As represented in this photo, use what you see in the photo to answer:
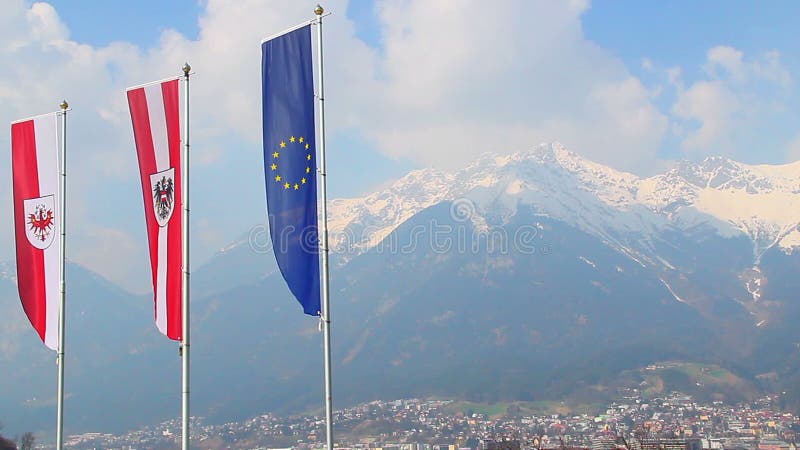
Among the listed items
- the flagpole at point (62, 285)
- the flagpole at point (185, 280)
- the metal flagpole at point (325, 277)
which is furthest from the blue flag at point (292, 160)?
the flagpole at point (62, 285)

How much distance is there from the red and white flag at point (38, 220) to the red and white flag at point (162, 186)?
371 centimetres

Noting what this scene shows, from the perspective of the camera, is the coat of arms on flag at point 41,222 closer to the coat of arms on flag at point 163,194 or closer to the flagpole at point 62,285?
the flagpole at point 62,285

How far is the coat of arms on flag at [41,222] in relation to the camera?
2577 cm

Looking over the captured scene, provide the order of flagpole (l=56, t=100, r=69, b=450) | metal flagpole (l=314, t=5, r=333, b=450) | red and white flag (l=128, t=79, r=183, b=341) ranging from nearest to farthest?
metal flagpole (l=314, t=5, r=333, b=450) → red and white flag (l=128, t=79, r=183, b=341) → flagpole (l=56, t=100, r=69, b=450)

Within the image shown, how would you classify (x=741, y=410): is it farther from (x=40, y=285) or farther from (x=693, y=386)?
(x=40, y=285)

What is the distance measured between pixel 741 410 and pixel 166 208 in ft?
551

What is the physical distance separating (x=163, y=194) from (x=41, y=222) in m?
4.53

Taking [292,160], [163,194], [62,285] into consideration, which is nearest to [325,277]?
[292,160]

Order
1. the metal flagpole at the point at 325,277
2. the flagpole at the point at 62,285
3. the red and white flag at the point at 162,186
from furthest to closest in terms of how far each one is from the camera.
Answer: the flagpole at the point at 62,285, the red and white flag at the point at 162,186, the metal flagpole at the point at 325,277

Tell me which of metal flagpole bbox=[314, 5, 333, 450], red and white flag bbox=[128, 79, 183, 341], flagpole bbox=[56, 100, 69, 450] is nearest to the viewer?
metal flagpole bbox=[314, 5, 333, 450]

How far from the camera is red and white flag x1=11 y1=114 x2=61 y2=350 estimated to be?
84.1ft

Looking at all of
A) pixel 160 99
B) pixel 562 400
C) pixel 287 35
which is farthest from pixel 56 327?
pixel 562 400

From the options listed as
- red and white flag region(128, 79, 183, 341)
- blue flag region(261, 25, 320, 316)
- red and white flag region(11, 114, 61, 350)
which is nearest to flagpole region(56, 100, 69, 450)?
red and white flag region(11, 114, 61, 350)

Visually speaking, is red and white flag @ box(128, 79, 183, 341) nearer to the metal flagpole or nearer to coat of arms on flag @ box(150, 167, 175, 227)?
coat of arms on flag @ box(150, 167, 175, 227)
